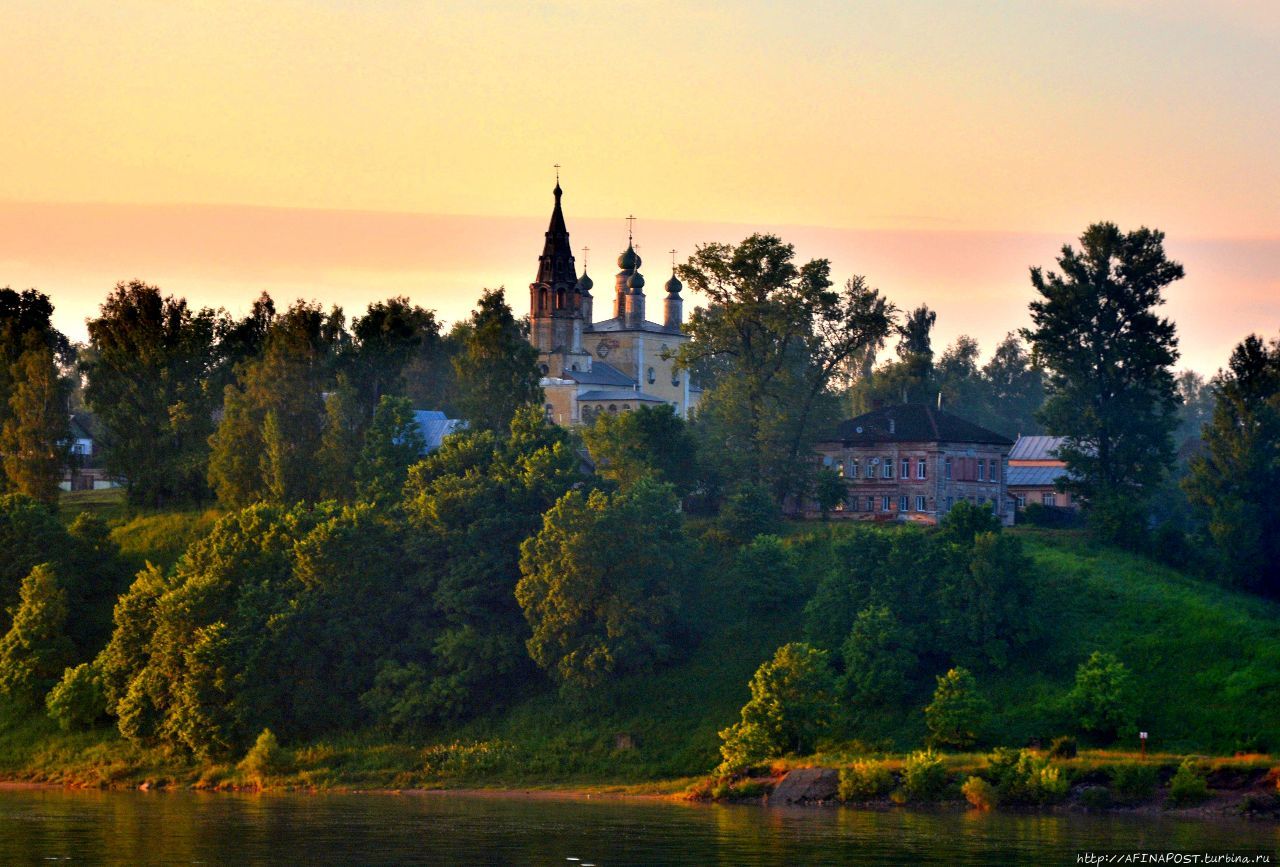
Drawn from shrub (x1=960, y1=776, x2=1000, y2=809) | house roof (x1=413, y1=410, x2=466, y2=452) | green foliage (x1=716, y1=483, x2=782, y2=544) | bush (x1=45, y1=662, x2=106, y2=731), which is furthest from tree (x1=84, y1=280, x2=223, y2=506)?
shrub (x1=960, y1=776, x2=1000, y2=809)

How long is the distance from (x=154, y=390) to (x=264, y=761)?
115 feet

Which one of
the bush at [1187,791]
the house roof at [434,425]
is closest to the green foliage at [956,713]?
the bush at [1187,791]

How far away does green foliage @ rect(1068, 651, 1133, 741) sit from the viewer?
202 ft

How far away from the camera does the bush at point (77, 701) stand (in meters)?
70.6

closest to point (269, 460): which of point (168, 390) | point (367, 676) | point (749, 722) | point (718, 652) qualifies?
point (168, 390)

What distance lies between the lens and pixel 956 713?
202ft

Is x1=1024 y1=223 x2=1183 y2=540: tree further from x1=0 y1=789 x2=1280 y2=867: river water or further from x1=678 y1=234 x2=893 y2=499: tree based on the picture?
x1=0 y1=789 x2=1280 y2=867: river water

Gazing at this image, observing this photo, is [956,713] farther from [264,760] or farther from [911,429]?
[911,429]

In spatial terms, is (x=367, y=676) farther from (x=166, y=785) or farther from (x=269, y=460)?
(x=269, y=460)

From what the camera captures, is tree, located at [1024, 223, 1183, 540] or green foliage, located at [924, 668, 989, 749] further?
tree, located at [1024, 223, 1183, 540]

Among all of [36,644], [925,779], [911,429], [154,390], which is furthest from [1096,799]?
[154,390]

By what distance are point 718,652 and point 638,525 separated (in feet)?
18.9

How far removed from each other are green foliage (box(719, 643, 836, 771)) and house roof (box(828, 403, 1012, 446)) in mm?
30622

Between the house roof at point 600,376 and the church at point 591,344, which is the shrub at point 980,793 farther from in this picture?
the house roof at point 600,376
